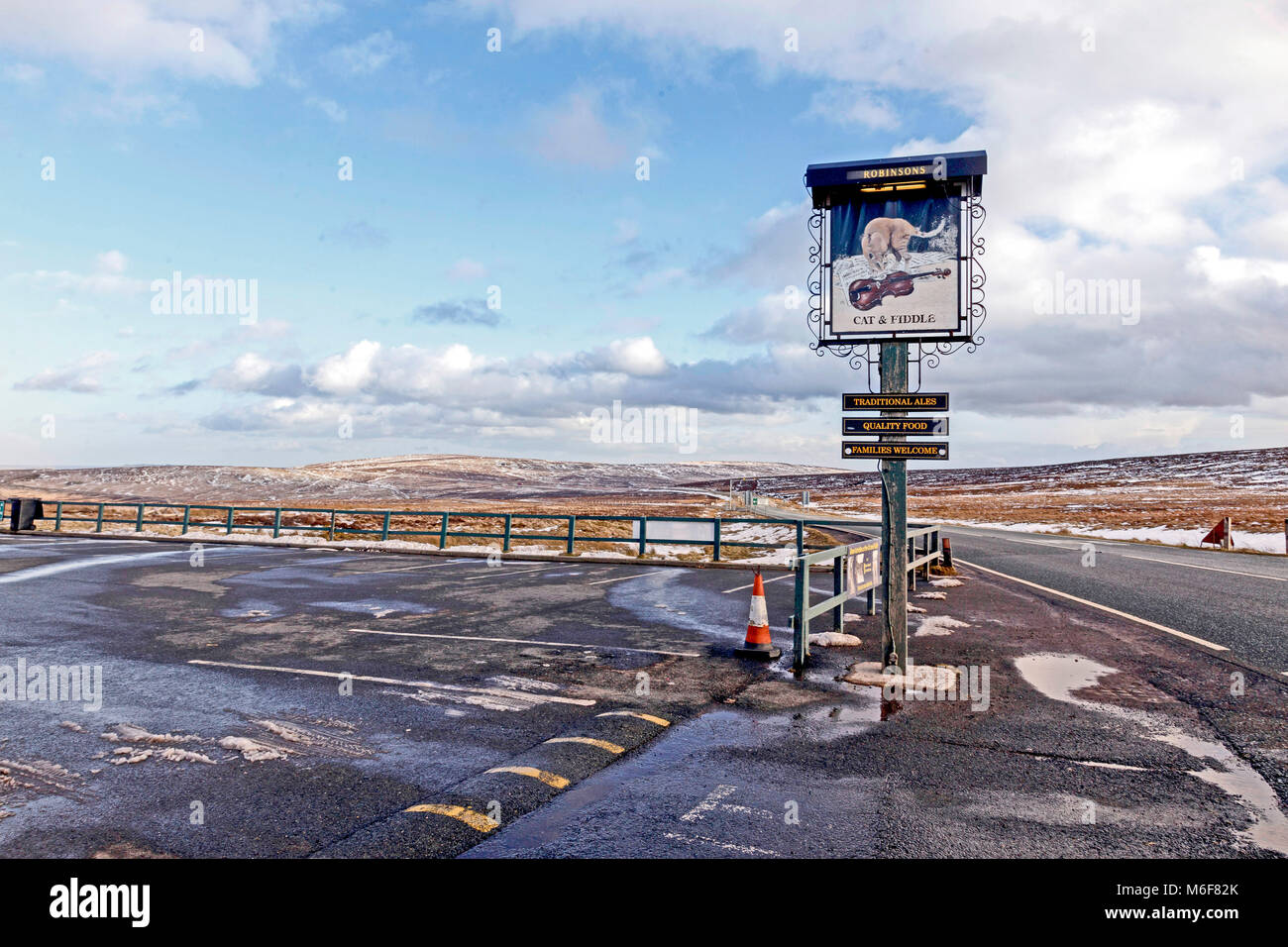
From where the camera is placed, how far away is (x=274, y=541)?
26.0 meters

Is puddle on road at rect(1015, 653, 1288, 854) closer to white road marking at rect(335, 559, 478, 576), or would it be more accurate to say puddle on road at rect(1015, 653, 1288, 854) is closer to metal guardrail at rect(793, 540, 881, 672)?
metal guardrail at rect(793, 540, 881, 672)

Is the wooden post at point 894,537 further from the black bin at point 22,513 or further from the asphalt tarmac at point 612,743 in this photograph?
the black bin at point 22,513

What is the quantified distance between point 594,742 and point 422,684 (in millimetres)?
2500

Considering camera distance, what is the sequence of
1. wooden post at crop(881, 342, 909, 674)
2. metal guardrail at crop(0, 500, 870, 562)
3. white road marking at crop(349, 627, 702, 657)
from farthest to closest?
metal guardrail at crop(0, 500, 870, 562)
white road marking at crop(349, 627, 702, 657)
wooden post at crop(881, 342, 909, 674)

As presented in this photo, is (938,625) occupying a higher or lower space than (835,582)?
lower

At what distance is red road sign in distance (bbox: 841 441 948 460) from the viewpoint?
7.54m

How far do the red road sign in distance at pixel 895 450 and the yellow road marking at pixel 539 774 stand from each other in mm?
4312

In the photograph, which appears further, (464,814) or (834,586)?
(834,586)

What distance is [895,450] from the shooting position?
25.2 feet

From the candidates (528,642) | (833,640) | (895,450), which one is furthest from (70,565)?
(895,450)

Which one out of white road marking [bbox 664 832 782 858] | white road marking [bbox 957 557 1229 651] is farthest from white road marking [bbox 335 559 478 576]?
white road marking [bbox 664 832 782 858]

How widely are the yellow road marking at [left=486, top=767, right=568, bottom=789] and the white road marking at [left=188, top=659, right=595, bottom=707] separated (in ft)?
A: 5.45

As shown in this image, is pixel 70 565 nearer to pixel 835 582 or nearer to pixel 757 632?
pixel 757 632
